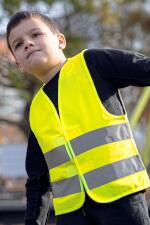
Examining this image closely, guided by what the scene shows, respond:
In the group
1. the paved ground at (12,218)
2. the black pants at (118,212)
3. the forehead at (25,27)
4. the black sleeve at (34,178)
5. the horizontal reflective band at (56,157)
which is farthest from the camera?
the paved ground at (12,218)

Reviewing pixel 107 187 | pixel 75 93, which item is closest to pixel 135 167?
pixel 107 187

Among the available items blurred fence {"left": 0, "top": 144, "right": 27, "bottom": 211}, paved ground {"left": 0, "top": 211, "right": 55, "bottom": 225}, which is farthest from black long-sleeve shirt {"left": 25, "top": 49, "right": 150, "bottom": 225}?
blurred fence {"left": 0, "top": 144, "right": 27, "bottom": 211}

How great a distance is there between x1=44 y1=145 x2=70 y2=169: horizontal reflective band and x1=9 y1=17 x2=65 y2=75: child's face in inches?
12.9

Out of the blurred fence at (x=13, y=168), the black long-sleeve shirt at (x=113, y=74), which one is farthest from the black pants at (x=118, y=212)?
the blurred fence at (x=13, y=168)

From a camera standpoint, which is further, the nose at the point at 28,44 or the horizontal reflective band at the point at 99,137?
the nose at the point at 28,44

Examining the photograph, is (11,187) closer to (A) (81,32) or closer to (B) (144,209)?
(A) (81,32)

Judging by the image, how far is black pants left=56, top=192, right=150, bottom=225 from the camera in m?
2.24

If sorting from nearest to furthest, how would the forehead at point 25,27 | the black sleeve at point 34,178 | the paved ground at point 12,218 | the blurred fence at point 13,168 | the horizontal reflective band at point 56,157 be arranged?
1. the horizontal reflective band at point 56,157
2. the forehead at point 25,27
3. the black sleeve at point 34,178
4. the paved ground at point 12,218
5. the blurred fence at point 13,168

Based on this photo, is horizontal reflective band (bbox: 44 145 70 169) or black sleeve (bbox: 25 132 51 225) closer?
horizontal reflective band (bbox: 44 145 70 169)

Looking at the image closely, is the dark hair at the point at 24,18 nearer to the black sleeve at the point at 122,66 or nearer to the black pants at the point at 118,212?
the black sleeve at the point at 122,66

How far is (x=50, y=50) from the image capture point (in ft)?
8.05

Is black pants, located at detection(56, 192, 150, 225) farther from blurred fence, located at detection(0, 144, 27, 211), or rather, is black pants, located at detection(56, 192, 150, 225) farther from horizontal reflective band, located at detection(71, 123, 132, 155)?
blurred fence, located at detection(0, 144, 27, 211)

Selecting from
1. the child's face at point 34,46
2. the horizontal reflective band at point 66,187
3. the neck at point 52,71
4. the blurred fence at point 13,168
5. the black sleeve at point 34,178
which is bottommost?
the blurred fence at point 13,168

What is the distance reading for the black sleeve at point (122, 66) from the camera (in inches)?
89.2
